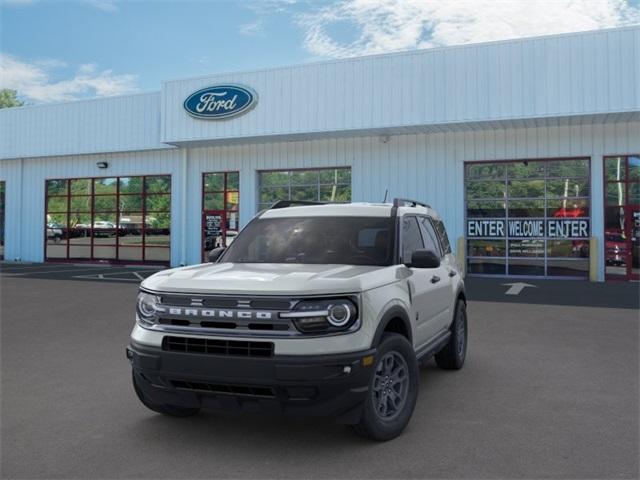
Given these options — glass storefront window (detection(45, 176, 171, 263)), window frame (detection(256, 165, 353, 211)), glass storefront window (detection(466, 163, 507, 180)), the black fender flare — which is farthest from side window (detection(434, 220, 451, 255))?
glass storefront window (detection(45, 176, 171, 263))

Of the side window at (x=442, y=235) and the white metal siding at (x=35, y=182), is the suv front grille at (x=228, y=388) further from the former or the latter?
the white metal siding at (x=35, y=182)

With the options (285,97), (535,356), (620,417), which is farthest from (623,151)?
(620,417)

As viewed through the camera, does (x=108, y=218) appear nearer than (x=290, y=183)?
No

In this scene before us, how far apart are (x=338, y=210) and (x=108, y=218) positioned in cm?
2167

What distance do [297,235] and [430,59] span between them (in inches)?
542

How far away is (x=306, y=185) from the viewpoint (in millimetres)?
21219

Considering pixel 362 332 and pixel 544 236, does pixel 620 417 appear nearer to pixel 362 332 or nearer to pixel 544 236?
pixel 362 332

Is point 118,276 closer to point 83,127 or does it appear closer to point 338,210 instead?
point 83,127

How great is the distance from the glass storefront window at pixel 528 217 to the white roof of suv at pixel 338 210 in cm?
1351

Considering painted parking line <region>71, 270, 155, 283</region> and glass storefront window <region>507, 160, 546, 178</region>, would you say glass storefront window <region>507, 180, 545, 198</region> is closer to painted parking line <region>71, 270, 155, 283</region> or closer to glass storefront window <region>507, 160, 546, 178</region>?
glass storefront window <region>507, 160, 546, 178</region>

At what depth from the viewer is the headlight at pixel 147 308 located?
170 inches

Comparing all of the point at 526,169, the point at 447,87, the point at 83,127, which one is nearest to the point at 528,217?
the point at 526,169

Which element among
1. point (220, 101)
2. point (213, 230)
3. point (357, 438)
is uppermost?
point (220, 101)

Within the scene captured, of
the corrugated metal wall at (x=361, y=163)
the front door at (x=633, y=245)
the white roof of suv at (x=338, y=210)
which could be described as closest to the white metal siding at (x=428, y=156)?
the corrugated metal wall at (x=361, y=163)
